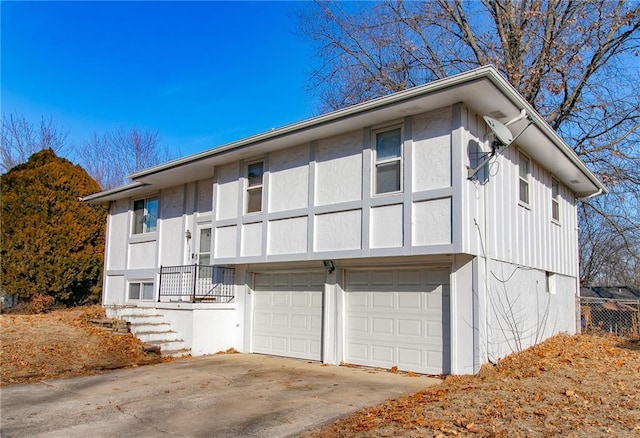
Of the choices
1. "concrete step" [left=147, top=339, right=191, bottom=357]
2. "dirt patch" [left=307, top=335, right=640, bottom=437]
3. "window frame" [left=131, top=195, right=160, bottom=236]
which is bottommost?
"concrete step" [left=147, top=339, right=191, bottom=357]

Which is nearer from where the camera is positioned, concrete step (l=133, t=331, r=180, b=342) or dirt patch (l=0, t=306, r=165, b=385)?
dirt patch (l=0, t=306, r=165, b=385)

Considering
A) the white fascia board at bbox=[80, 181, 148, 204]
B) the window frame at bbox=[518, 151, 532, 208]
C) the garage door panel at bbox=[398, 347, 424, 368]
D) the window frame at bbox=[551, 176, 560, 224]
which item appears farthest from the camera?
the white fascia board at bbox=[80, 181, 148, 204]

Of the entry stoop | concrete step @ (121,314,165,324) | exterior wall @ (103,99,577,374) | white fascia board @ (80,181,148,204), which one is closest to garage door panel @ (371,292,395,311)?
exterior wall @ (103,99,577,374)

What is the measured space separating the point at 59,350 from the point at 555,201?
12.6 metres

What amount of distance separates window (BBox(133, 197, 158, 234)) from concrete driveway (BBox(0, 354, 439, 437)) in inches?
269

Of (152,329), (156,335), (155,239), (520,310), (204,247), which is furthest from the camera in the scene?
(155,239)

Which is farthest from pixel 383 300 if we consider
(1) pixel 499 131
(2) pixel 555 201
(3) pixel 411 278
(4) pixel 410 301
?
(2) pixel 555 201

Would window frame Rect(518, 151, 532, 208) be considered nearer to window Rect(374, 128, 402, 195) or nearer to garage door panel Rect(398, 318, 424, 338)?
window Rect(374, 128, 402, 195)

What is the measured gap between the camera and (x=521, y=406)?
230 inches

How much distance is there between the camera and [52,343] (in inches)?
429

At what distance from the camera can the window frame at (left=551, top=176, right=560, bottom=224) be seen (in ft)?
42.7

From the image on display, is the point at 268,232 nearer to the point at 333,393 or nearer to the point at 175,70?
the point at 333,393

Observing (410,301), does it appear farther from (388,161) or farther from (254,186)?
(254,186)

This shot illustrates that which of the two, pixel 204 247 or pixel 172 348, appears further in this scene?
pixel 204 247
